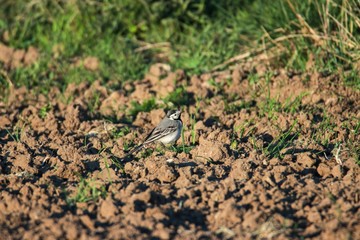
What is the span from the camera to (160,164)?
267 inches

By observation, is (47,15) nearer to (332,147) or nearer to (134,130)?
(134,130)

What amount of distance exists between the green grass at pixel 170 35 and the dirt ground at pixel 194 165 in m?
0.51

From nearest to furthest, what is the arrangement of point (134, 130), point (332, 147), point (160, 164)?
1. point (160, 164)
2. point (332, 147)
3. point (134, 130)

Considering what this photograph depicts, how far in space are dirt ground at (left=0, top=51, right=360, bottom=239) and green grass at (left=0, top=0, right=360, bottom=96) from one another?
1.69 feet

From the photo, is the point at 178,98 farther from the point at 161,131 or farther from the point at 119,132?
the point at 161,131

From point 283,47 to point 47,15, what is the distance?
14.8 feet

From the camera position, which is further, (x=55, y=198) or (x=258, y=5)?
(x=258, y=5)

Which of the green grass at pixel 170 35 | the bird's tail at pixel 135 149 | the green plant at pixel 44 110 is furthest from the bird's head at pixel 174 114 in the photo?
the green plant at pixel 44 110

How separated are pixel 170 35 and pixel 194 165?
4.73 metres

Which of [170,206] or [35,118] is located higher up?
[170,206]

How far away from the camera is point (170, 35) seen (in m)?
11.2

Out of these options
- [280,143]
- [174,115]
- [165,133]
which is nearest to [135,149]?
[165,133]

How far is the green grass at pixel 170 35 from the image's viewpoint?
9.46m

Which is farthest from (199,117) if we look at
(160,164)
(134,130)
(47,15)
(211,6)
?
(47,15)
